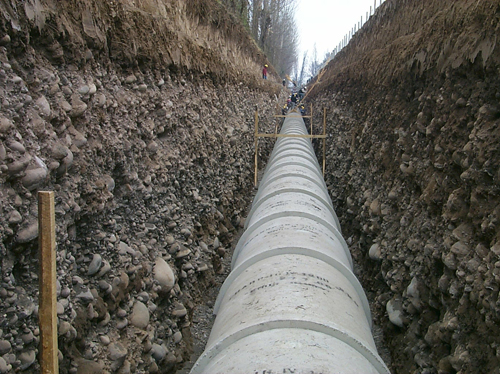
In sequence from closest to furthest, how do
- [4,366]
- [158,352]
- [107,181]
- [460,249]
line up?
[4,366]
[460,249]
[107,181]
[158,352]

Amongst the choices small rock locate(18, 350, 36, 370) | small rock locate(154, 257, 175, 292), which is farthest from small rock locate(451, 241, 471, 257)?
small rock locate(18, 350, 36, 370)


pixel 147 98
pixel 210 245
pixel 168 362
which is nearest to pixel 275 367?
pixel 168 362

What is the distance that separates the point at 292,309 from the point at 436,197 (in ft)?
6.82

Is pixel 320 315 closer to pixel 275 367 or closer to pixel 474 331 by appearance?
pixel 275 367

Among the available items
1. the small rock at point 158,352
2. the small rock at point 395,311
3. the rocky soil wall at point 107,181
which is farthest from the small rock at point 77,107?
the small rock at point 395,311

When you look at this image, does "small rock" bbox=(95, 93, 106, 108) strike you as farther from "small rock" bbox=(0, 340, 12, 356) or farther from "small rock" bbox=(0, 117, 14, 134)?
"small rock" bbox=(0, 340, 12, 356)

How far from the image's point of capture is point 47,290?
1743mm

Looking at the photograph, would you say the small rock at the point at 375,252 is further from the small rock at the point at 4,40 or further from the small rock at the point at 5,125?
the small rock at the point at 4,40


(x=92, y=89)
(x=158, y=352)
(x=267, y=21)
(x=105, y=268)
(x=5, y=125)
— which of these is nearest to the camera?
(x=5, y=125)

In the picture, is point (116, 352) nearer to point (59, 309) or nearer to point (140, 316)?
point (140, 316)

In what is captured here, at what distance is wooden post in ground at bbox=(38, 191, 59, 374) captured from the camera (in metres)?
1.71

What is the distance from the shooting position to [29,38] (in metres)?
2.86

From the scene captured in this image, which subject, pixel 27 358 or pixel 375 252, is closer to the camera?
pixel 27 358

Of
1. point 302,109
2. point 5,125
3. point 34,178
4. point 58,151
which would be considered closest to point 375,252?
point 58,151
